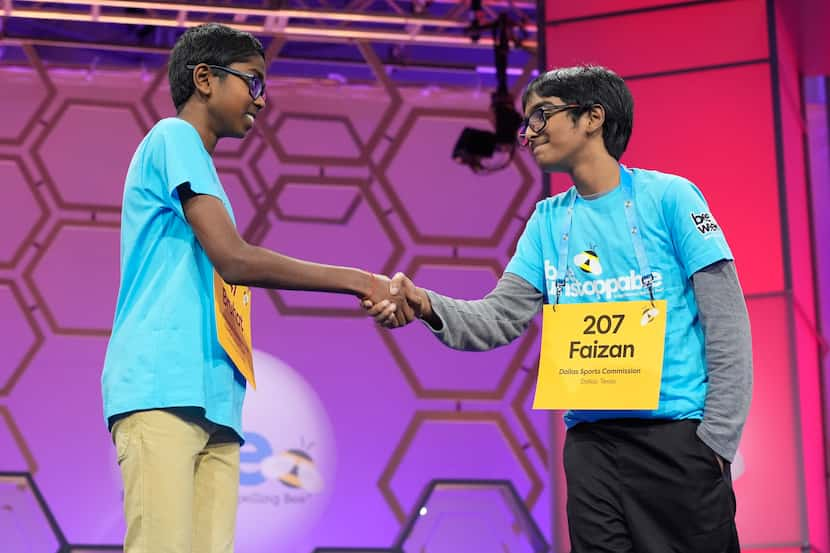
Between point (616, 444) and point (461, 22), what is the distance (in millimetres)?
4168

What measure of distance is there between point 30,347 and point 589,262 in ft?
14.1

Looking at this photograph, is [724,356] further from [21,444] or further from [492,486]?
[21,444]

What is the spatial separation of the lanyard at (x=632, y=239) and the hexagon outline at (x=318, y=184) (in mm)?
3809

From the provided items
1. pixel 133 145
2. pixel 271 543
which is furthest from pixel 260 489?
pixel 133 145

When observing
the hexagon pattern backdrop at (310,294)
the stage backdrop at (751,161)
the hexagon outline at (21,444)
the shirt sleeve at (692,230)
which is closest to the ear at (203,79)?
the shirt sleeve at (692,230)

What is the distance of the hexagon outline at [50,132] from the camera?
5.68m

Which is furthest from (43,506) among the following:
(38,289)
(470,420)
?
(470,420)

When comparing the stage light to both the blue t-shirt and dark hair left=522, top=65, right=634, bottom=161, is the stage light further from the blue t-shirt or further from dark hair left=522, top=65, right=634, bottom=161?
the blue t-shirt

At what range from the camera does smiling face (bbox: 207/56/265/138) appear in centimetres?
188

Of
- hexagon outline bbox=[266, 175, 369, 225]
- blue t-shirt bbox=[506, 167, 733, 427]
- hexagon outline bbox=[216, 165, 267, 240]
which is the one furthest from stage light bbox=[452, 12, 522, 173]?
blue t-shirt bbox=[506, 167, 733, 427]

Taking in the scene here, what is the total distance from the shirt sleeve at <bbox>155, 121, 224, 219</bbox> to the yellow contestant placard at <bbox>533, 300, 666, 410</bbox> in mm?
656

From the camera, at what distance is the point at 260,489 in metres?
5.45

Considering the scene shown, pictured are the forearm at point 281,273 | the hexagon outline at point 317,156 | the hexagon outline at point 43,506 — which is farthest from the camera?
the hexagon outline at point 317,156

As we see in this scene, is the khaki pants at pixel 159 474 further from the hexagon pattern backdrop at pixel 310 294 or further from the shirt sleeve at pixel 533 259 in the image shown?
the hexagon pattern backdrop at pixel 310 294
